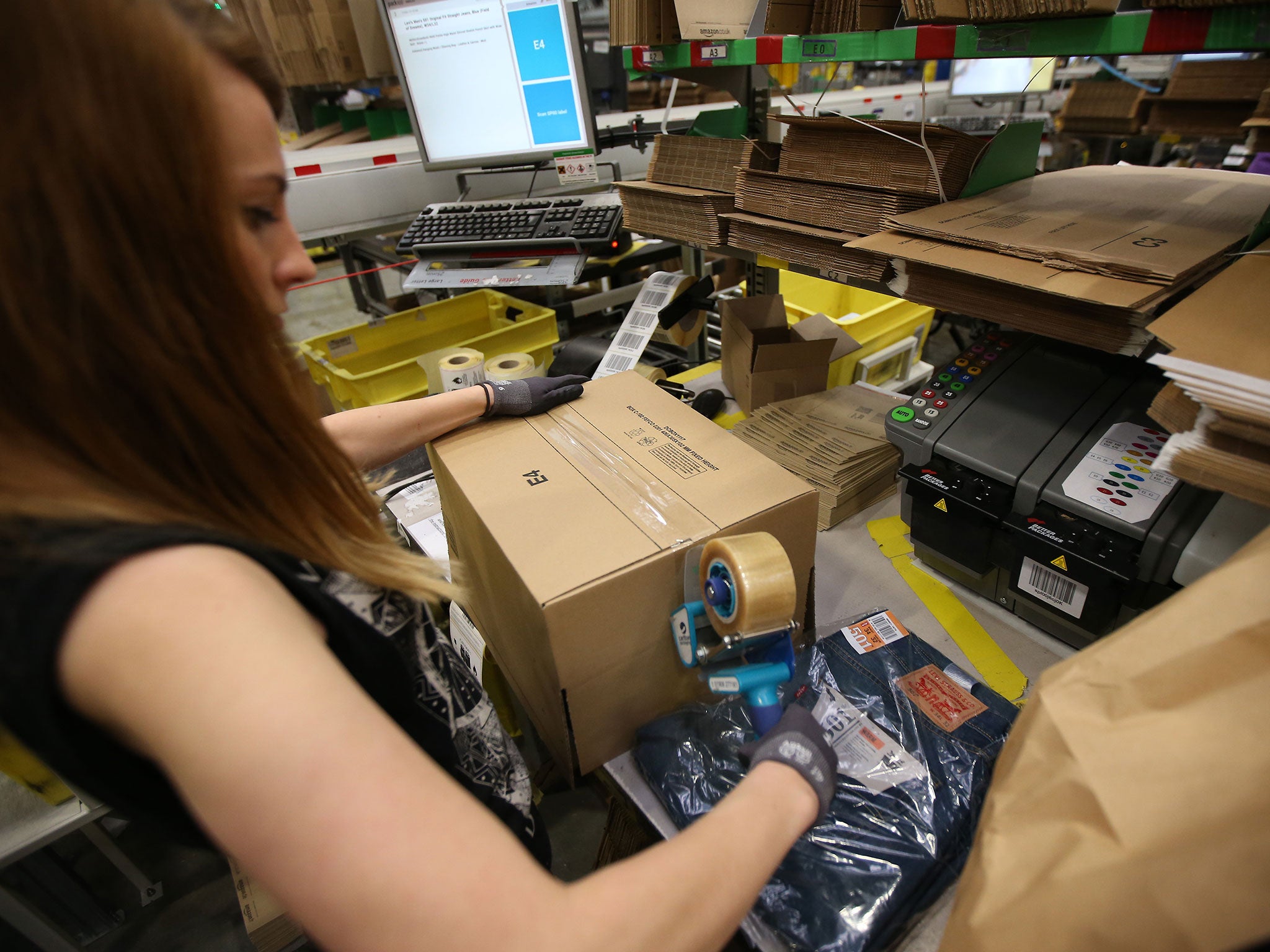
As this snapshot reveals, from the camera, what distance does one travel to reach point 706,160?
4.27ft

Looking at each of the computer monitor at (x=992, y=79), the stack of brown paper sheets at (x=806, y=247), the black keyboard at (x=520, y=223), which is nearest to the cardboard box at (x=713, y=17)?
the stack of brown paper sheets at (x=806, y=247)

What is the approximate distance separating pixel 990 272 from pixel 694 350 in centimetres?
127

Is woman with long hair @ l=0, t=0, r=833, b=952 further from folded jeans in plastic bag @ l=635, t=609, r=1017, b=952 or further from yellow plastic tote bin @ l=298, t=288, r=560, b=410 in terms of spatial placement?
yellow plastic tote bin @ l=298, t=288, r=560, b=410

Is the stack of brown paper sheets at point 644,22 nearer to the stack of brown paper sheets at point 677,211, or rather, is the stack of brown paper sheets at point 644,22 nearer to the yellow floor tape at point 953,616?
the stack of brown paper sheets at point 677,211

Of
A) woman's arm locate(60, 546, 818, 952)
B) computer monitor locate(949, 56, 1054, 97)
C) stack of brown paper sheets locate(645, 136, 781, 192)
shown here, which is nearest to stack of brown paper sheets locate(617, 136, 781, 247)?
stack of brown paper sheets locate(645, 136, 781, 192)

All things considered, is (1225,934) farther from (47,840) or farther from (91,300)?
(47,840)

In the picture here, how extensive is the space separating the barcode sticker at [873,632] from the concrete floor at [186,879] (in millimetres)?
742

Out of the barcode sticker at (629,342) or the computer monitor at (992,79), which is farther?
the computer monitor at (992,79)

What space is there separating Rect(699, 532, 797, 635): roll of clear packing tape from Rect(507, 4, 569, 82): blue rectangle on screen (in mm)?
1601

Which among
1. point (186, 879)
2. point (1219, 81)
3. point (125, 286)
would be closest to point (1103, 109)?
point (1219, 81)

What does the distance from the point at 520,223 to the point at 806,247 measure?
3.52 feet

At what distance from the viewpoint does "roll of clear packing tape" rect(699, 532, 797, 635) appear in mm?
660

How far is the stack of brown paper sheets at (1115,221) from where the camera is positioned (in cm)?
73

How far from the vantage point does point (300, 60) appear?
7.77 ft
